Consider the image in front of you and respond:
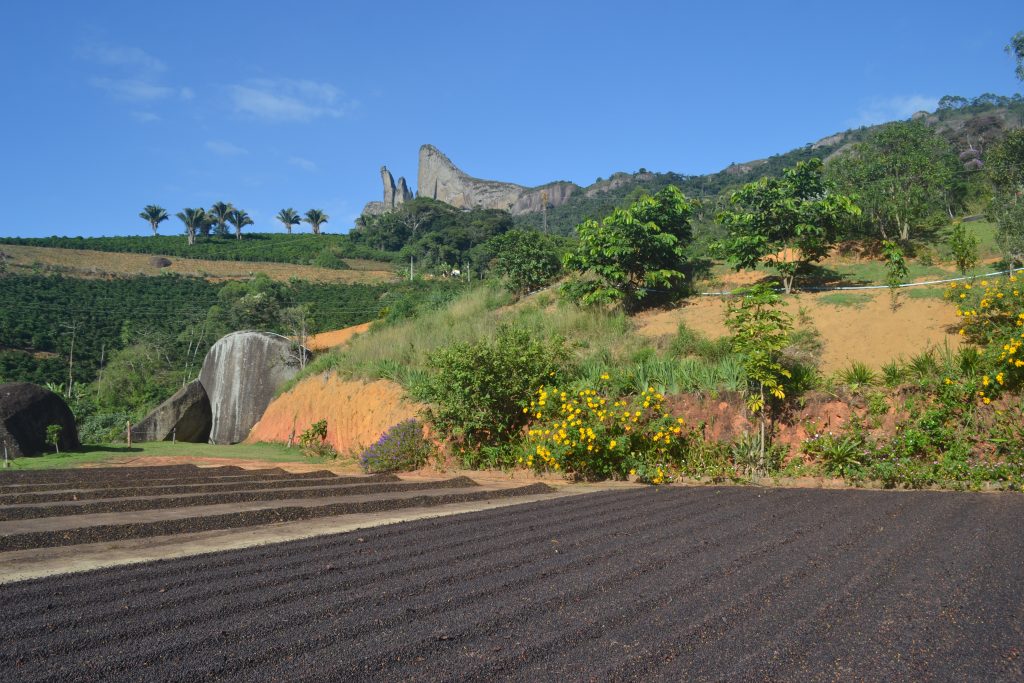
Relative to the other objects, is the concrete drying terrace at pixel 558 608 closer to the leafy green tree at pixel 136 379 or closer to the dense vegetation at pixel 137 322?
the dense vegetation at pixel 137 322

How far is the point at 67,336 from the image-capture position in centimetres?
3966

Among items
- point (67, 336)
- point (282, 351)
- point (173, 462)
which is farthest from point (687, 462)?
point (67, 336)

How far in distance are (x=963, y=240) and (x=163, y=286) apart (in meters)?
50.1

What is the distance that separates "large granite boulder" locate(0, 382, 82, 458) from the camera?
1482cm

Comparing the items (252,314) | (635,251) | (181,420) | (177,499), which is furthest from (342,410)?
(252,314)

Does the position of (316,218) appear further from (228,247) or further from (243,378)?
(243,378)

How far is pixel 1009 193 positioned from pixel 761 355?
15.2 m

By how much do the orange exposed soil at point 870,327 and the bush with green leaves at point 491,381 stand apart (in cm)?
382

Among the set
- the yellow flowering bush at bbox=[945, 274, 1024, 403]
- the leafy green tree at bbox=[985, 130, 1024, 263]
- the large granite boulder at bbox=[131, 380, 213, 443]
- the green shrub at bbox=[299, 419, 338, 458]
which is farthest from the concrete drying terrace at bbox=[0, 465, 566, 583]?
Answer: the leafy green tree at bbox=[985, 130, 1024, 263]

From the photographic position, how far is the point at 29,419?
15328 millimetres

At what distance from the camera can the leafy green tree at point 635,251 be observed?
61.5ft

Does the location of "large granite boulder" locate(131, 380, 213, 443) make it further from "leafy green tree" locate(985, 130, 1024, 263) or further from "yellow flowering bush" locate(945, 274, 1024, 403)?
"leafy green tree" locate(985, 130, 1024, 263)

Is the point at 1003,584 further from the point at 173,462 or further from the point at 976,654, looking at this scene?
the point at 173,462

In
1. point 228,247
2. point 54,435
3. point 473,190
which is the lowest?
point 54,435
